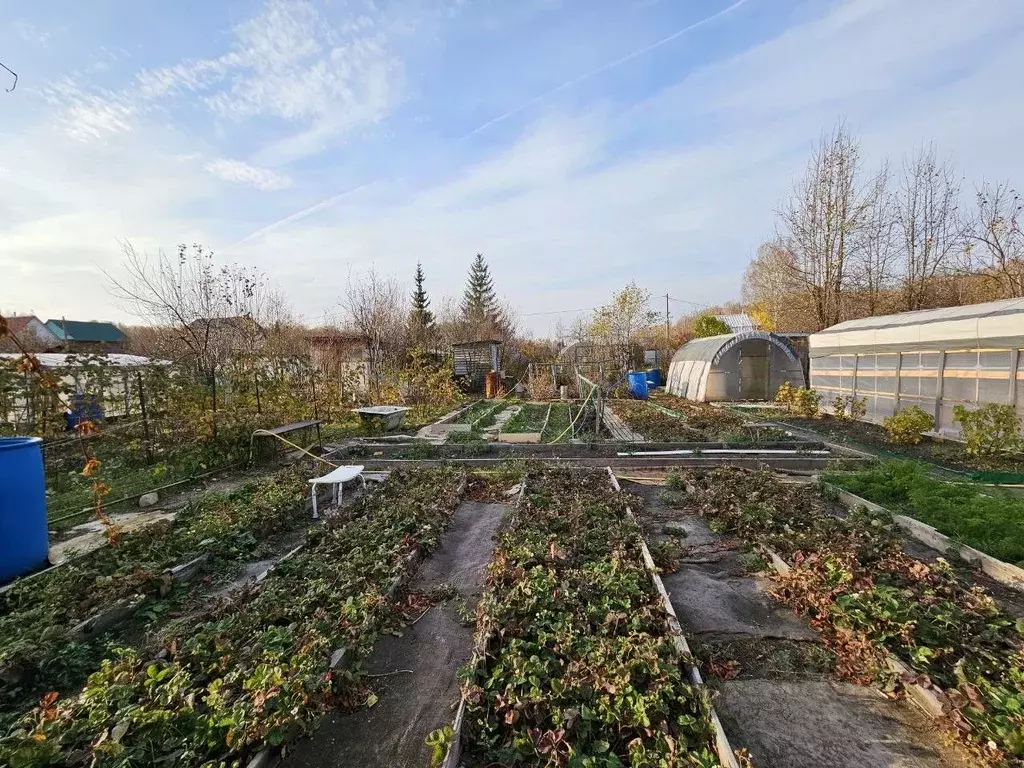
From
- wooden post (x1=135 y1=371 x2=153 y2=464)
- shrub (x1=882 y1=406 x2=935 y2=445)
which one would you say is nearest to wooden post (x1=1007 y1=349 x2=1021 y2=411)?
shrub (x1=882 y1=406 x2=935 y2=445)

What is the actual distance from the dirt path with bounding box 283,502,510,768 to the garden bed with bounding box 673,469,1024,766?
7.73 feet

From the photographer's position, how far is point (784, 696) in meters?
2.72

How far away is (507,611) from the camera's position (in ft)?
10.3

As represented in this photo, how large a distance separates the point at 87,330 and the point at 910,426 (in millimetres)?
53519

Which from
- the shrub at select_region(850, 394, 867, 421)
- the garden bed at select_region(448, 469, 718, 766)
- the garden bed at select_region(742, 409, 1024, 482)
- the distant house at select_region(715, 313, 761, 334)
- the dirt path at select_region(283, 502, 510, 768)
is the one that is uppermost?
the distant house at select_region(715, 313, 761, 334)

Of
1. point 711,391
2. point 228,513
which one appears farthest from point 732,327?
point 228,513

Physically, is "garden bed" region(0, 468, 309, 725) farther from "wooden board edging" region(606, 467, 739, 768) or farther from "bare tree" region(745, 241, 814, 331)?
"bare tree" region(745, 241, 814, 331)

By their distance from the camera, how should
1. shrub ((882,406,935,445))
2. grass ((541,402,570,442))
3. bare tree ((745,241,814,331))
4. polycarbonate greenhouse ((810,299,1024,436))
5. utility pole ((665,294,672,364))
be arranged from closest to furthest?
polycarbonate greenhouse ((810,299,1024,436)), shrub ((882,406,935,445)), grass ((541,402,570,442)), bare tree ((745,241,814,331)), utility pole ((665,294,672,364))

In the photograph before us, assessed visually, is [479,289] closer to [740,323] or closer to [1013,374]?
[740,323]

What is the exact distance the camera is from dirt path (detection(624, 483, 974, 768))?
2.32 m

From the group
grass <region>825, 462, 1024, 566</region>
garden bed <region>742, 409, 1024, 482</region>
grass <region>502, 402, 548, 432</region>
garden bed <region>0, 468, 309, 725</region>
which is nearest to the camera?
garden bed <region>0, 468, 309, 725</region>

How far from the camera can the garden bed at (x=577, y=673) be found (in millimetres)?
2184

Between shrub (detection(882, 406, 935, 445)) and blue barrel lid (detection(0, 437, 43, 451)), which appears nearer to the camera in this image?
blue barrel lid (detection(0, 437, 43, 451))

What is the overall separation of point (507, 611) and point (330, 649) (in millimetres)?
1084
